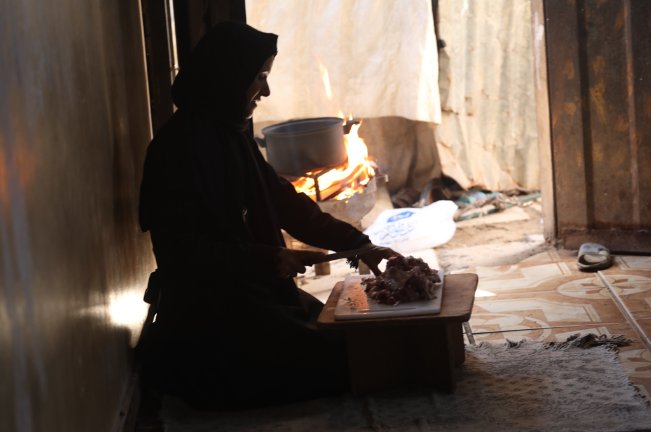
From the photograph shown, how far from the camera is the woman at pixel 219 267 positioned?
2.61 m

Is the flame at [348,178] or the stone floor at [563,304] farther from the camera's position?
the flame at [348,178]

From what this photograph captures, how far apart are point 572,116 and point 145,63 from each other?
3030 mm

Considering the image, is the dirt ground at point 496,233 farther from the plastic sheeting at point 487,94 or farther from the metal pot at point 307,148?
the metal pot at point 307,148

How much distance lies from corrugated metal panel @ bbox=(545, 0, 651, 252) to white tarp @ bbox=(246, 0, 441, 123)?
1702 mm

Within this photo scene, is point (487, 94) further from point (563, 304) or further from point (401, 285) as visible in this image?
point (401, 285)

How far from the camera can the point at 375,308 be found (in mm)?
2629

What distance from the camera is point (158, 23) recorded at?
359cm

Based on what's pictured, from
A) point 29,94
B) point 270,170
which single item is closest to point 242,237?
point 270,170

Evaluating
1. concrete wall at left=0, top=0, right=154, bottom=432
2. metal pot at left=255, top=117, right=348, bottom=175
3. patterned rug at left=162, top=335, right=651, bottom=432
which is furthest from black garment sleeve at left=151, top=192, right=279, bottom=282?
metal pot at left=255, top=117, right=348, bottom=175

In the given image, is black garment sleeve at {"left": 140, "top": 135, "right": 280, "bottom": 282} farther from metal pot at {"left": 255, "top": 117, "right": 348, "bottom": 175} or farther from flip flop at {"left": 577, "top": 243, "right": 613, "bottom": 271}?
flip flop at {"left": 577, "top": 243, "right": 613, "bottom": 271}

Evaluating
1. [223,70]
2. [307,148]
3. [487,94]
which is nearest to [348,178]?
[307,148]

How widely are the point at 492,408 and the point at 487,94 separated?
17.0 feet

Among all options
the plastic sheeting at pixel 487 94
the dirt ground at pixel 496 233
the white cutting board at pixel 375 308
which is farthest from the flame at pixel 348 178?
the plastic sheeting at pixel 487 94

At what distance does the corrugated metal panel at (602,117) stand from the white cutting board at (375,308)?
249 centimetres
